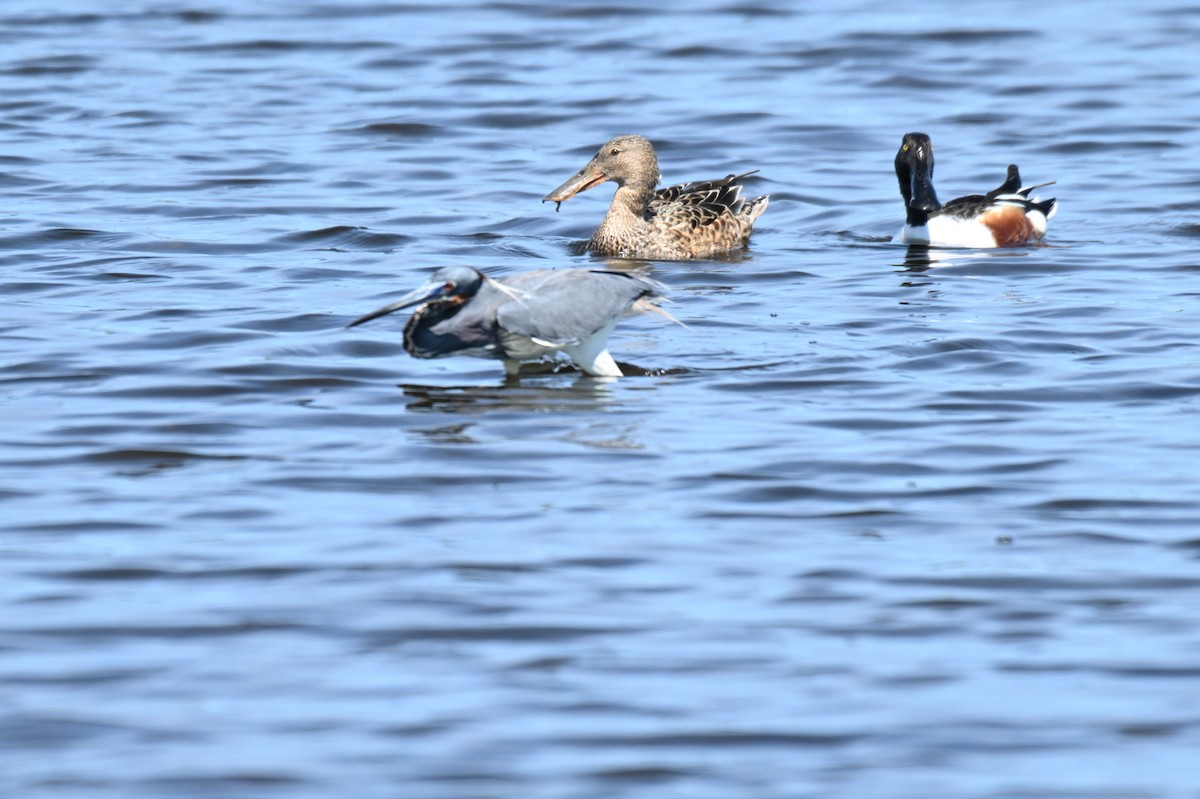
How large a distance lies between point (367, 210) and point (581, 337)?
582 centimetres

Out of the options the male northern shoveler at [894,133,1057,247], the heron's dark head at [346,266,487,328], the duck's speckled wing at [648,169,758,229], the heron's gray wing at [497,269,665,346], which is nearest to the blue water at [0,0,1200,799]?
the male northern shoveler at [894,133,1057,247]

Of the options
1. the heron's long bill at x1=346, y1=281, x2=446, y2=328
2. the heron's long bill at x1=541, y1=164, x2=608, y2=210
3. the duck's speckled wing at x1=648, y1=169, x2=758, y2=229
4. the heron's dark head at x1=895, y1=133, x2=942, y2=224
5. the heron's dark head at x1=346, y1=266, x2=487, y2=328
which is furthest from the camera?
the heron's long bill at x1=541, y1=164, x2=608, y2=210

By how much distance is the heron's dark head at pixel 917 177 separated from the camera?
1369cm

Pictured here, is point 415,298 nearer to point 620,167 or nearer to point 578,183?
point 578,183

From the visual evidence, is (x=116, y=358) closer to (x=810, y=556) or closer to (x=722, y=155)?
(x=810, y=556)

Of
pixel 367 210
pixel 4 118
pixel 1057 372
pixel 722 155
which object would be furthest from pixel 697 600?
pixel 4 118

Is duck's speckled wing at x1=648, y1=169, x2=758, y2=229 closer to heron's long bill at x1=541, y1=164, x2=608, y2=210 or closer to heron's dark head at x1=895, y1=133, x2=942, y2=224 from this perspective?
heron's long bill at x1=541, y1=164, x2=608, y2=210

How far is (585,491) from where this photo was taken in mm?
7727

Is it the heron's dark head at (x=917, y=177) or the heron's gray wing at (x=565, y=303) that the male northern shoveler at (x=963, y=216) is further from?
the heron's gray wing at (x=565, y=303)

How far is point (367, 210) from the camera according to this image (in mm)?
14633

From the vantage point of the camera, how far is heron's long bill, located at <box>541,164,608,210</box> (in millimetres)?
14031

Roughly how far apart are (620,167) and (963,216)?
234 centimetres

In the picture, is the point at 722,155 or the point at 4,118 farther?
the point at 4,118

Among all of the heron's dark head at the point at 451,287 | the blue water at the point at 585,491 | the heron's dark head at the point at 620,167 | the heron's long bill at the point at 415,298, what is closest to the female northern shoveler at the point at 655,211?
the heron's dark head at the point at 620,167
